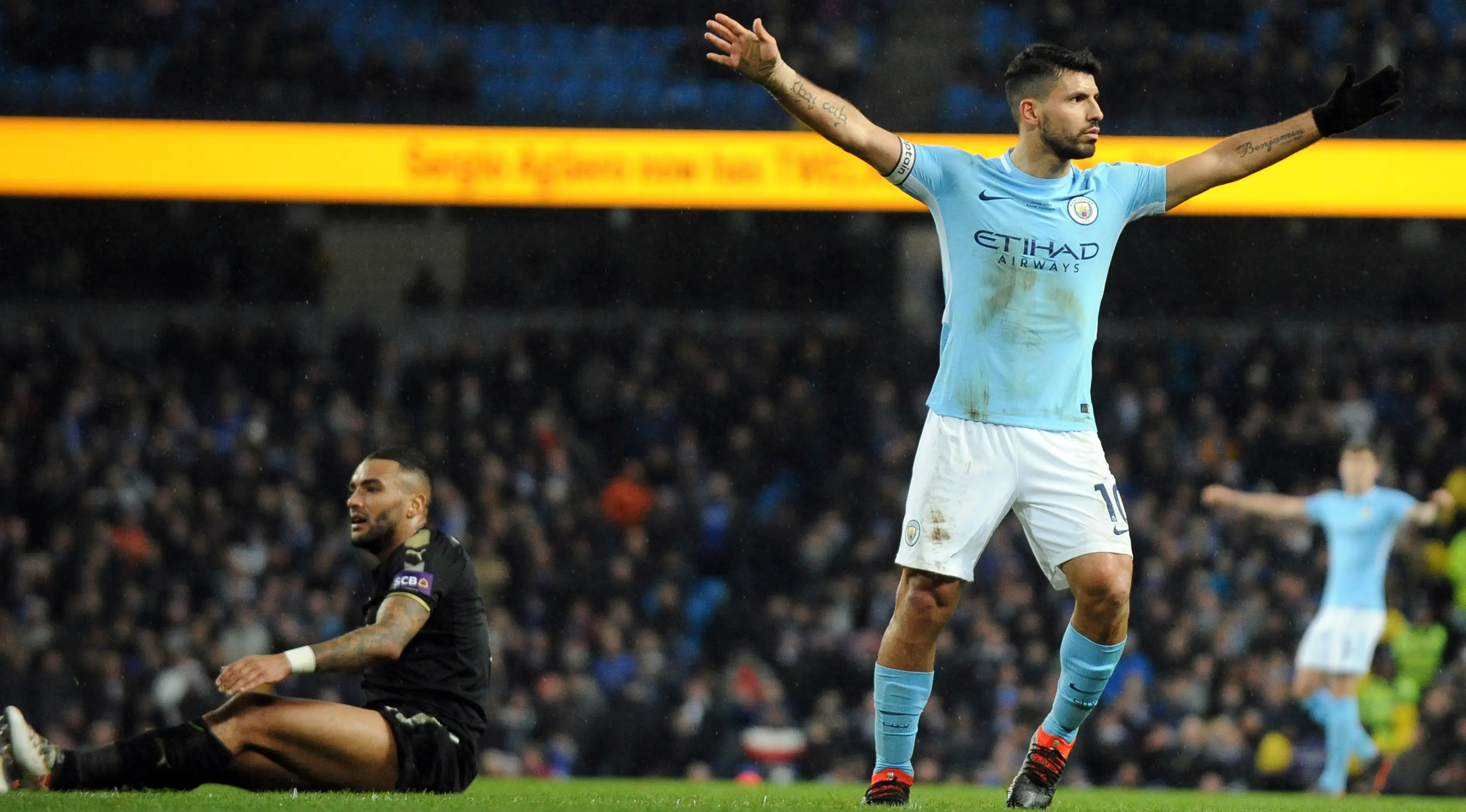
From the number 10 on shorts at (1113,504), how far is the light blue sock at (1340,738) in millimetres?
5396

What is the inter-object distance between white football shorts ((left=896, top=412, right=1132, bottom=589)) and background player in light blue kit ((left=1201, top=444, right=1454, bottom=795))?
4.86m

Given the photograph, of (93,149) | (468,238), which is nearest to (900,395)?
(468,238)

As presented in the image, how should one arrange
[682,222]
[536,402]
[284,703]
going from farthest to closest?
[682,222] < [536,402] < [284,703]

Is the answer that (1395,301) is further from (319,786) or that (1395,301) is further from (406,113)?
(319,786)

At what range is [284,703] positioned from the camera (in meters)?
4.92

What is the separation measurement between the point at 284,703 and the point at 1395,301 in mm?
15928

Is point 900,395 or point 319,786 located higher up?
point 900,395

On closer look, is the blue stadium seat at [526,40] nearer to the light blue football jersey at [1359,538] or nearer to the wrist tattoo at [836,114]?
the light blue football jersey at [1359,538]

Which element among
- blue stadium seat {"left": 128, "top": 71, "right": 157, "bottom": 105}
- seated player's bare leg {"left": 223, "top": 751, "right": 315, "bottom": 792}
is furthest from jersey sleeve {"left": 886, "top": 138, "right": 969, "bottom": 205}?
blue stadium seat {"left": 128, "top": 71, "right": 157, "bottom": 105}

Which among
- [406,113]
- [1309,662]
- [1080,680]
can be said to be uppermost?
[406,113]

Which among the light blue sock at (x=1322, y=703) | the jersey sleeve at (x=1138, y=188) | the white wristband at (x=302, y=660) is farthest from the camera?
the light blue sock at (x=1322, y=703)

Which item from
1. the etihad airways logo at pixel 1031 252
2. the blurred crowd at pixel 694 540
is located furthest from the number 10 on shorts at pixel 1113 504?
the blurred crowd at pixel 694 540

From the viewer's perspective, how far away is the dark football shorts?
16.7 feet

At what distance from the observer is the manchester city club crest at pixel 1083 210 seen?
199 inches
